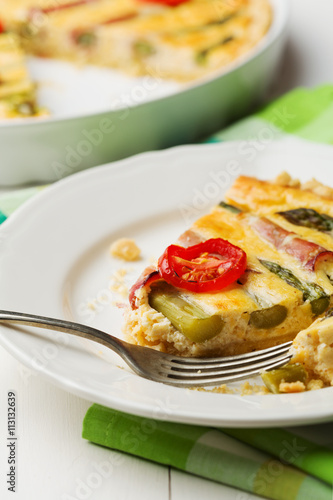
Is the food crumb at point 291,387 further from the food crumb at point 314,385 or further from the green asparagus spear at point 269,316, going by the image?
the green asparagus spear at point 269,316

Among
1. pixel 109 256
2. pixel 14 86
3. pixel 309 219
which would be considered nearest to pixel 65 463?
pixel 109 256

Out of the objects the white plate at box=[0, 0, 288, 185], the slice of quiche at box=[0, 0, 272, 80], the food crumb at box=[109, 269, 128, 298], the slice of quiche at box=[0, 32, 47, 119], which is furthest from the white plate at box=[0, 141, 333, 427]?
the slice of quiche at box=[0, 0, 272, 80]

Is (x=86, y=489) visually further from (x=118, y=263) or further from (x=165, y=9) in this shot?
(x=165, y=9)

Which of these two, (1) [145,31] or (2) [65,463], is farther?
(1) [145,31]

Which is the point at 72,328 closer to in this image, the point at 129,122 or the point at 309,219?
the point at 309,219

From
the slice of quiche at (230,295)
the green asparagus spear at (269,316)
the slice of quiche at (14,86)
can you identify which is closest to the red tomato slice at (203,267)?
the slice of quiche at (230,295)

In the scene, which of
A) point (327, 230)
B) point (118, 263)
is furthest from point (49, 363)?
point (327, 230)
